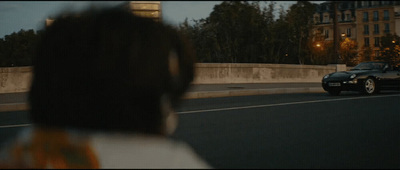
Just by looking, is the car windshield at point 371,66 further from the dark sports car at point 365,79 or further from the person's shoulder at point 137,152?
the person's shoulder at point 137,152

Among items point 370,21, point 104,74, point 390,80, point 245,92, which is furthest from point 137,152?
point 370,21

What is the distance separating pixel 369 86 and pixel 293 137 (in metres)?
10.3

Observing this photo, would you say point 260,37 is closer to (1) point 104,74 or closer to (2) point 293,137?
(2) point 293,137

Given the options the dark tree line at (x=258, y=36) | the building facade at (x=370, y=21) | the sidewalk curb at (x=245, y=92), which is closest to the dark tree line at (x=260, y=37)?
the dark tree line at (x=258, y=36)

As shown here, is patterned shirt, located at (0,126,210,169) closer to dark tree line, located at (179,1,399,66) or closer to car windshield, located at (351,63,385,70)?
car windshield, located at (351,63,385,70)

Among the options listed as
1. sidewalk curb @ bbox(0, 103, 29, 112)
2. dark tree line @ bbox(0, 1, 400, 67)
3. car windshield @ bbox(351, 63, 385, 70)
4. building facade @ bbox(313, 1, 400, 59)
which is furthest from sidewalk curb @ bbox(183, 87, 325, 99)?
building facade @ bbox(313, 1, 400, 59)

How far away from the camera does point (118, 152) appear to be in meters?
1.10

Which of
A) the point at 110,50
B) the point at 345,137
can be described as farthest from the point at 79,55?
the point at 345,137

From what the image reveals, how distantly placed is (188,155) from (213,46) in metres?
31.4

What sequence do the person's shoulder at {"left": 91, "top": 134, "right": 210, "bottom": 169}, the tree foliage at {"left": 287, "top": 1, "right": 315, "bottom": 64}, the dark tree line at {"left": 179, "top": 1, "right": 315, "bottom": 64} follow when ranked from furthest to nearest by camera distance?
the tree foliage at {"left": 287, "top": 1, "right": 315, "bottom": 64} < the dark tree line at {"left": 179, "top": 1, "right": 315, "bottom": 64} < the person's shoulder at {"left": 91, "top": 134, "right": 210, "bottom": 169}

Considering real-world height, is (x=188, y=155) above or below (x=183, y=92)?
below

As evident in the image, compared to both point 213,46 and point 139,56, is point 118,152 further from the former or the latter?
point 213,46

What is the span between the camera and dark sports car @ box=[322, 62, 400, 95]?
46.8ft

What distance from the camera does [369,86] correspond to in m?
14.5
